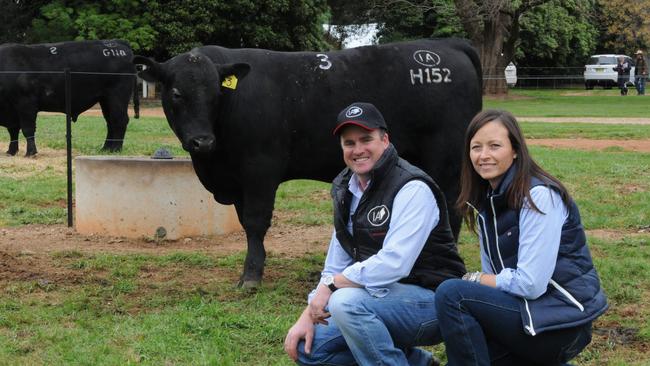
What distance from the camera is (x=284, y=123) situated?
257 inches

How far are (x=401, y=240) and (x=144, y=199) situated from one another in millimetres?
5043

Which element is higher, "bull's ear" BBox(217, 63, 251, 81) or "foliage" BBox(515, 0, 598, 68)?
"foliage" BBox(515, 0, 598, 68)

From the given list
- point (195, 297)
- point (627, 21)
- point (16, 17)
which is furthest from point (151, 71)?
point (627, 21)

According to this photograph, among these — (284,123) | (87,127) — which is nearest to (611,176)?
(284,123)

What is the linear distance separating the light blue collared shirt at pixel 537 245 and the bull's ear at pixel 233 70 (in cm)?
311

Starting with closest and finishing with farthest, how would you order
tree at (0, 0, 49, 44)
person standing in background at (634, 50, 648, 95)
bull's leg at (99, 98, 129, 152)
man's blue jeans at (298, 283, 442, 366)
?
man's blue jeans at (298, 283, 442, 366), bull's leg at (99, 98, 129, 152), tree at (0, 0, 49, 44), person standing in background at (634, 50, 648, 95)

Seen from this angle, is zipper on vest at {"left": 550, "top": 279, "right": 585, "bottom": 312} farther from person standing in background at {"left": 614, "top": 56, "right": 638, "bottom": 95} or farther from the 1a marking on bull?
person standing in background at {"left": 614, "top": 56, "right": 638, "bottom": 95}

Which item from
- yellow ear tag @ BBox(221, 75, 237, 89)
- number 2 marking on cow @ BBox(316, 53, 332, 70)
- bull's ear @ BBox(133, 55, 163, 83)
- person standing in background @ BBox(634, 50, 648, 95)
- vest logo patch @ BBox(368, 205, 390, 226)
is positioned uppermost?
person standing in background @ BBox(634, 50, 648, 95)

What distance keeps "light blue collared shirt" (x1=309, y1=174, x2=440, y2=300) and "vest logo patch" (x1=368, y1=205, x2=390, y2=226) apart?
44 millimetres

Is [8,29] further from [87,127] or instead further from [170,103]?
[170,103]

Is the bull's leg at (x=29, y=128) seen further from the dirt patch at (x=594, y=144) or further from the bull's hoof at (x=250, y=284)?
the dirt patch at (x=594, y=144)

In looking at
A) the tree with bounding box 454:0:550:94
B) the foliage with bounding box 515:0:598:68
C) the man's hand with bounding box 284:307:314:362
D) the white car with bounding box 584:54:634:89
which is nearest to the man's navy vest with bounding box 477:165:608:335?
the man's hand with bounding box 284:307:314:362

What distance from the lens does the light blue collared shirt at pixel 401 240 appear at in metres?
3.85

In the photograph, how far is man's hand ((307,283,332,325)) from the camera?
4.05m
